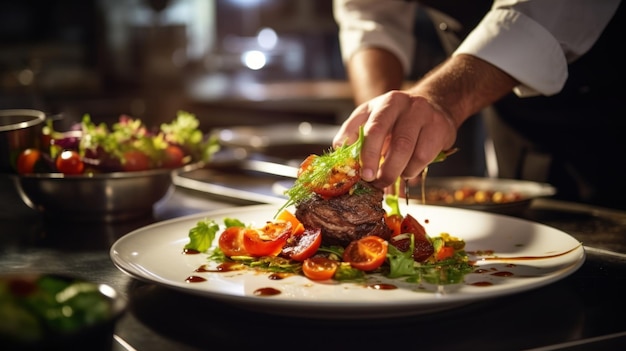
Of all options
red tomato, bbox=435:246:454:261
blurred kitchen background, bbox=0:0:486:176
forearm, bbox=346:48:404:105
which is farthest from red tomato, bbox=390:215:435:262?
blurred kitchen background, bbox=0:0:486:176

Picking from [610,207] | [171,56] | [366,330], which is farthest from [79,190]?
[171,56]

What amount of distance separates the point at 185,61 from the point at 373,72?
20.1 feet

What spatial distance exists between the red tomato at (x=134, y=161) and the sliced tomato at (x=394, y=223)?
2.64ft

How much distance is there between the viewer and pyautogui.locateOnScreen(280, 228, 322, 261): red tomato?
167cm

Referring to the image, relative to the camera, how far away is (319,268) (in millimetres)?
1532

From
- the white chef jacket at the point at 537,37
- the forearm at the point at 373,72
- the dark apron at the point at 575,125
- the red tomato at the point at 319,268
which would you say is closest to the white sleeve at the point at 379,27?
the forearm at the point at 373,72

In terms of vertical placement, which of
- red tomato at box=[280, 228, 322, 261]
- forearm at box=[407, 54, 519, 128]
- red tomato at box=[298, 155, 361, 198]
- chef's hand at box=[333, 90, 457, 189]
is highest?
forearm at box=[407, 54, 519, 128]

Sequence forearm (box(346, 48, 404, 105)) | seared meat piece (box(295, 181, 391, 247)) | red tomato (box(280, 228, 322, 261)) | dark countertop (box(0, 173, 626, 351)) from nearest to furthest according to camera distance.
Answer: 1. dark countertop (box(0, 173, 626, 351))
2. red tomato (box(280, 228, 322, 261))
3. seared meat piece (box(295, 181, 391, 247))
4. forearm (box(346, 48, 404, 105))

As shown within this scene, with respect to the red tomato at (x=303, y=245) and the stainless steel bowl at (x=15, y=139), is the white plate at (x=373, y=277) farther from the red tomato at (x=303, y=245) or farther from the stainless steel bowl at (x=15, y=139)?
the stainless steel bowl at (x=15, y=139)

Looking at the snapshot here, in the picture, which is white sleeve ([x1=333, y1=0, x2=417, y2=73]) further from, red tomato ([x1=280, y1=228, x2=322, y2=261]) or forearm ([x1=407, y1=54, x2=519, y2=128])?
red tomato ([x1=280, y1=228, x2=322, y2=261])

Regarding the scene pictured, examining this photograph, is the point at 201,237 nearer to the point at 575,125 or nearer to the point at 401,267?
the point at 401,267

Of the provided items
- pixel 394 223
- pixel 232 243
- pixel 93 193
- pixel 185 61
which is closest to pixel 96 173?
pixel 93 193

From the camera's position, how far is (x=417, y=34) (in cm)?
548

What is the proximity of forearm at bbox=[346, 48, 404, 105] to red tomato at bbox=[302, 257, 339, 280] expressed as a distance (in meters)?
1.46
